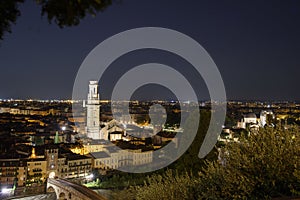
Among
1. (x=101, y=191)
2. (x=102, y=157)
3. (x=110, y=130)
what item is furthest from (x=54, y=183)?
(x=110, y=130)

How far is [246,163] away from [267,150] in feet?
1.39

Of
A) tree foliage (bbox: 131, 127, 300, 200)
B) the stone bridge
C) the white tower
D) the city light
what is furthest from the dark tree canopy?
the white tower

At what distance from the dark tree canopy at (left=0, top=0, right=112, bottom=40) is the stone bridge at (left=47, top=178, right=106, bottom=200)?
39.4 feet

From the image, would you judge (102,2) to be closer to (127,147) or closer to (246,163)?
(246,163)

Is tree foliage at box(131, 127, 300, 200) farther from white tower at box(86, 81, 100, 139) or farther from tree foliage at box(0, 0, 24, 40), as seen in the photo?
white tower at box(86, 81, 100, 139)

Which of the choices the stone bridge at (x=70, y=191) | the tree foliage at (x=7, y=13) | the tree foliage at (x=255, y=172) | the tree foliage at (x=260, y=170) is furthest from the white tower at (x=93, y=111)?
the tree foliage at (x=7, y=13)

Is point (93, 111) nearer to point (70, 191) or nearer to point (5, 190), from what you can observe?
point (5, 190)

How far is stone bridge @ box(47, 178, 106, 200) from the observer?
14.3 m

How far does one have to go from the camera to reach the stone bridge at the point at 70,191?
14253 mm

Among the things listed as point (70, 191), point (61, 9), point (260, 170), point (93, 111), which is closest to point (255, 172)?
point (260, 170)

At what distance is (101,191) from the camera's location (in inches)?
742

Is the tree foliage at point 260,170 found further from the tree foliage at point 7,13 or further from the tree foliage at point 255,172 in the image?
the tree foliage at point 7,13

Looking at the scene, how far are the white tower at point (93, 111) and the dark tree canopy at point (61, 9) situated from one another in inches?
1324

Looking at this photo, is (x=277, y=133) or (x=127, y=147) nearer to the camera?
(x=277, y=133)
